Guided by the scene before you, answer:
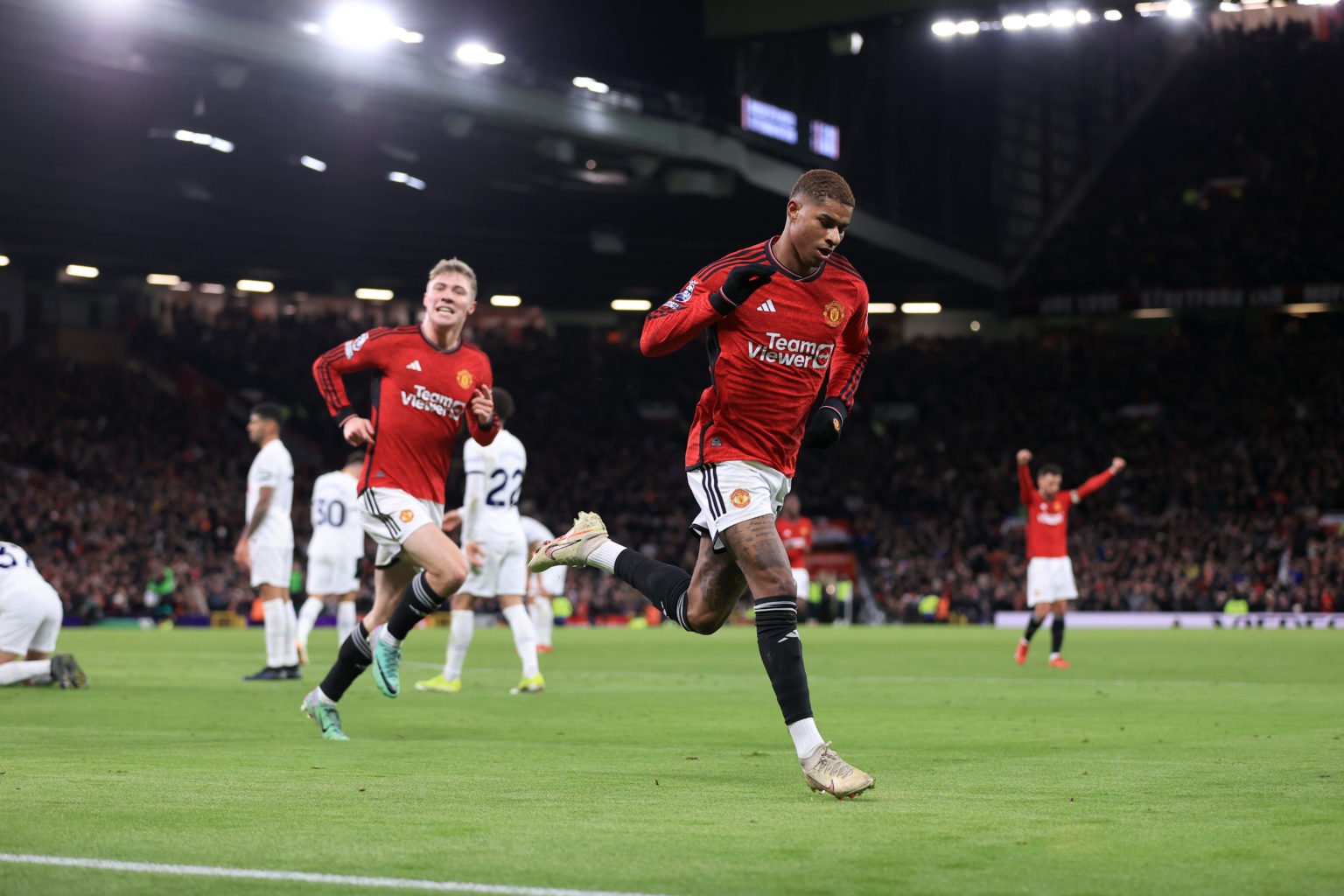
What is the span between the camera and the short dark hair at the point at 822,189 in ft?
22.5

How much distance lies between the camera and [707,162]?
3566 centimetres

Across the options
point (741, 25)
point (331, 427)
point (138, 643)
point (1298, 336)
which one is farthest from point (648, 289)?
point (138, 643)

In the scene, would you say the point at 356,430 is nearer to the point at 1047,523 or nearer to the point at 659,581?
the point at 659,581

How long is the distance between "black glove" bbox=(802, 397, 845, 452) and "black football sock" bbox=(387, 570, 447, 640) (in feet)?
8.43

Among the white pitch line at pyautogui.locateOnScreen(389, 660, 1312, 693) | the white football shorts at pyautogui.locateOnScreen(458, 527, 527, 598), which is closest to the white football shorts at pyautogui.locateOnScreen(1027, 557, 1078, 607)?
the white pitch line at pyautogui.locateOnScreen(389, 660, 1312, 693)

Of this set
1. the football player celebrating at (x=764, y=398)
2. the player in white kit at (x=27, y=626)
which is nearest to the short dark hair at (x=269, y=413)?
the player in white kit at (x=27, y=626)

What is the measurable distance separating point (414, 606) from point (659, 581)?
6.14 ft

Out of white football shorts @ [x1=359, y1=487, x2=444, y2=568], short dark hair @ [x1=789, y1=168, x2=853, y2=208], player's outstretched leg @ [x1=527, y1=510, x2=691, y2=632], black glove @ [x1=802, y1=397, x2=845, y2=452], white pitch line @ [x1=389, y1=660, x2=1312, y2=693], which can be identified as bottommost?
white pitch line @ [x1=389, y1=660, x2=1312, y2=693]

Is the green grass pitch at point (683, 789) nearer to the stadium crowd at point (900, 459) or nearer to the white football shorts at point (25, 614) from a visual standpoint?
the white football shorts at point (25, 614)

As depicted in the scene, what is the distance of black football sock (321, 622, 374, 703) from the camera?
349 inches

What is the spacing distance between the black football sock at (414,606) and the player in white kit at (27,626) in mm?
4710

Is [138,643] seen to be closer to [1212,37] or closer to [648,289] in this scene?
[648,289]

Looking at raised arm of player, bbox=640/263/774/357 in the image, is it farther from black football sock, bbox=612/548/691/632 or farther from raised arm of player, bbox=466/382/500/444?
raised arm of player, bbox=466/382/500/444

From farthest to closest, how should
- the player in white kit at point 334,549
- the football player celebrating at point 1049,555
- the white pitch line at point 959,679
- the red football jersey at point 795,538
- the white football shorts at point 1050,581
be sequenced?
1. the red football jersey at point 795,538
2. the white football shorts at point 1050,581
3. the football player celebrating at point 1049,555
4. the player in white kit at point 334,549
5. the white pitch line at point 959,679
